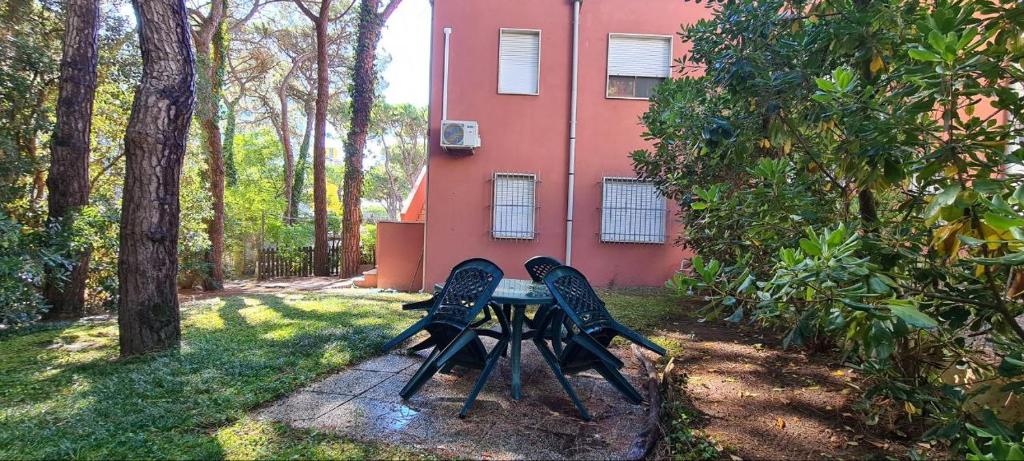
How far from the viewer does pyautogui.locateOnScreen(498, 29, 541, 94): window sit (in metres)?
8.23

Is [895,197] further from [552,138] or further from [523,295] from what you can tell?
[552,138]

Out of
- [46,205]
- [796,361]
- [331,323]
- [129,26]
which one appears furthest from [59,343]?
[796,361]

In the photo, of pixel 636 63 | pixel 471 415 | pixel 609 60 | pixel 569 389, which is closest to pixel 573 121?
pixel 609 60

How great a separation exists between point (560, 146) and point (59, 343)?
6640mm

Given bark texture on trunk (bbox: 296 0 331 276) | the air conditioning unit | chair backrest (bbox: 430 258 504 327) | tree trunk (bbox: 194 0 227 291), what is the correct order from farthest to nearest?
bark texture on trunk (bbox: 296 0 331 276)
tree trunk (bbox: 194 0 227 291)
the air conditioning unit
chair backrest (bbox: 430 258 504 327)

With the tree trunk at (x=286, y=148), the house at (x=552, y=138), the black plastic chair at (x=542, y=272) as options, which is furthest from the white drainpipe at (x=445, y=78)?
the tree trunk at (x=286, y=148)

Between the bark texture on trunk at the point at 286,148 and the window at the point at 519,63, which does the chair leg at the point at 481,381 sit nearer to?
the window at the point at 519,63

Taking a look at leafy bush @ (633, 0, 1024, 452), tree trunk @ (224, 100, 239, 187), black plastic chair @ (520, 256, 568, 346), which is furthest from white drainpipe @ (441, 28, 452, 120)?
tree trunk @ (224, 100, 239, 187)

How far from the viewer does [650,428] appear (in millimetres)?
2371

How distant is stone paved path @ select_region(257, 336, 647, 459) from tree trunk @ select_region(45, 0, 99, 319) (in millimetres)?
4862

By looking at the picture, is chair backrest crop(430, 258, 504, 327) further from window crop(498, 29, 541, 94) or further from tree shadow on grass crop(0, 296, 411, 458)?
window crop(498, 29, 541, 94)

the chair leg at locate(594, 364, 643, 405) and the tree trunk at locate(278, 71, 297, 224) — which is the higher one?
the tree trunk at locate(278, 71, 297, 224)

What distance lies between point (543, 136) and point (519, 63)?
51.8 inches

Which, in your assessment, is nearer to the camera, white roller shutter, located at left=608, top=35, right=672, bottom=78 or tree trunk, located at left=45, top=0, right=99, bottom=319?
tree trunk, located at left=45, top=0, right=99, bottom=319
